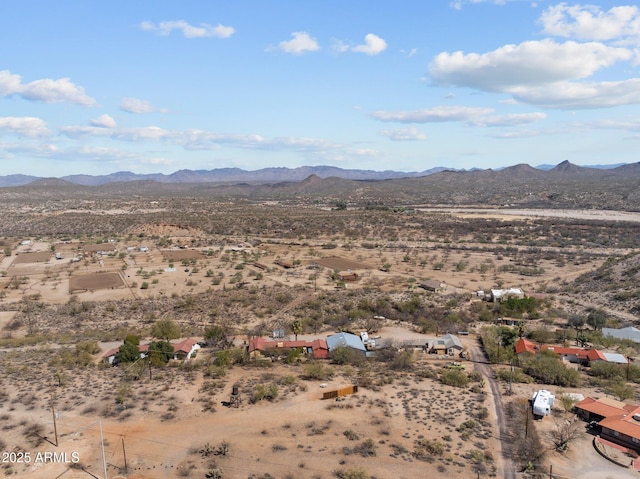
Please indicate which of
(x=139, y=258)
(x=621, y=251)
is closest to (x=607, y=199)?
(x=621, y=251)

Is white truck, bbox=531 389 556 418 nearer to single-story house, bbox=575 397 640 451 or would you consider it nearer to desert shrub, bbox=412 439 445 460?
single-story house, bbox=575 397 640 451

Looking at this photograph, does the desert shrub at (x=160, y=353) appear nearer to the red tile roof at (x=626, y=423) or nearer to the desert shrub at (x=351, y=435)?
the desert shrub at (x=351, y=435)

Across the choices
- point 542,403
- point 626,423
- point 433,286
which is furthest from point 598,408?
point 433,286

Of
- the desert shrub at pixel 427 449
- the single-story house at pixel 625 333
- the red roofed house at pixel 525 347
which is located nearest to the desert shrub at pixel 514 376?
the red roofed house at pixel 525 347

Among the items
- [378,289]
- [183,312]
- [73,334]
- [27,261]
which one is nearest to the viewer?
[73,334]

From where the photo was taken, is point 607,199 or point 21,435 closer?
point 21,435

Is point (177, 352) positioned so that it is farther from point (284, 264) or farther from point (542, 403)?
point (284, 264)

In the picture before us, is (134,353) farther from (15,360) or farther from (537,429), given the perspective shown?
(537,429)
